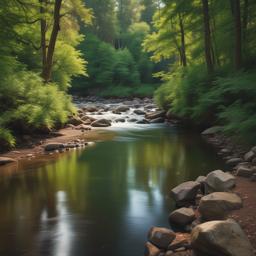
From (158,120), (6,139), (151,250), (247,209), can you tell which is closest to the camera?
(151,250)

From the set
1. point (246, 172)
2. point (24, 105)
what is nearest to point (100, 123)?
point (24, 105)

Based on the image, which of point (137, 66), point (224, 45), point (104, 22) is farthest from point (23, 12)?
point (104, 22)

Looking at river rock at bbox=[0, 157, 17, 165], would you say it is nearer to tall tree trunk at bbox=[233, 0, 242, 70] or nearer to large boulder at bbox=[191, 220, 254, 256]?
large boulder at bbox=[191, 220, 254, 256]

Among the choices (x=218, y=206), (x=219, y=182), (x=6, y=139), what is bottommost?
(x=218, y=206)

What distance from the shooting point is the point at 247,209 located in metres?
6.11

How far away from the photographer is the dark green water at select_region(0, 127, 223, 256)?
562 cm

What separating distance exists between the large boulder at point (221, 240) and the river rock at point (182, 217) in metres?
1.15

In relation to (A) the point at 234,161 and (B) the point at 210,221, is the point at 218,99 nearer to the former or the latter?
(A) the point at 234,161

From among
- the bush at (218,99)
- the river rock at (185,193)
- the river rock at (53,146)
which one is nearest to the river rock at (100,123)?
the bush at (218,99)

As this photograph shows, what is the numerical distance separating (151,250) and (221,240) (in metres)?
1.00

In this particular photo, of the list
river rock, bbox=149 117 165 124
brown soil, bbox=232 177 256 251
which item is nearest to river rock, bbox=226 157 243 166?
brown soil, bbox=232 177 256 251

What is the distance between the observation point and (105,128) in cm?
1875

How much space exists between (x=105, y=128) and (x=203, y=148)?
685 centimetres

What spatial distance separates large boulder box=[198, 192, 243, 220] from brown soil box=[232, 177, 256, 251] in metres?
0.13
